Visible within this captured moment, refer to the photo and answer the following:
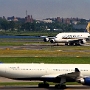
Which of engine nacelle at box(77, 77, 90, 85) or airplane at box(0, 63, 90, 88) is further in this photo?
airplane at box(0, 63, 90, 88)

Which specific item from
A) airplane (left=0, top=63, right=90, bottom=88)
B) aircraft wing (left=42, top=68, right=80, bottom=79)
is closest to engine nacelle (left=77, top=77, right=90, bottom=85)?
airplane (left=0, top=63, right=90, bottom=88)

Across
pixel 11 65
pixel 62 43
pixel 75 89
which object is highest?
pixel 62 43

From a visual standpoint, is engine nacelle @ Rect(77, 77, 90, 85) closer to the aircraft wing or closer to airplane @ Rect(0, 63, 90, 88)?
airplane @ Rect(0, 63, 90, 88)

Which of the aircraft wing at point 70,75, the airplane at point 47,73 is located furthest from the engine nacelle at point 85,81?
the aircraft wing at point 70,75

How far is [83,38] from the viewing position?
14850 cm

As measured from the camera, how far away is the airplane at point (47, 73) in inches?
1818

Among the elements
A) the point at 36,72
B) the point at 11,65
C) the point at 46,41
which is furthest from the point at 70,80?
the point at 46,41

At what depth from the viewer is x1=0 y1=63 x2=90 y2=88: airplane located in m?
46.2

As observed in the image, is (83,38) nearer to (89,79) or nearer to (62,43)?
(62,43)

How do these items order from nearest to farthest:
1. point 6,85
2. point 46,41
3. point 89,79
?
1. point 89,79
2. point 6,85
3. point 46,41

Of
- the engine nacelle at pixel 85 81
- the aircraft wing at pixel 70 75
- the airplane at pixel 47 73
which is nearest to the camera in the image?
the aircraft wing at pixel 70 75

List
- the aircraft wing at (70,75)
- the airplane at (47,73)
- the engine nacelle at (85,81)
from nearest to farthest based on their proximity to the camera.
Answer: the aircraft wing at (70,75) < the engine nacelle at (85,81) < the airplane at (47,73)

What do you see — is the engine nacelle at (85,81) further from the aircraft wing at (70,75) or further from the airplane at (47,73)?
the aircraft wing at (70,75)

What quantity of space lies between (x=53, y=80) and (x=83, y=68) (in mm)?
3987
